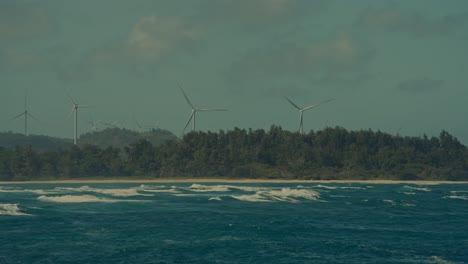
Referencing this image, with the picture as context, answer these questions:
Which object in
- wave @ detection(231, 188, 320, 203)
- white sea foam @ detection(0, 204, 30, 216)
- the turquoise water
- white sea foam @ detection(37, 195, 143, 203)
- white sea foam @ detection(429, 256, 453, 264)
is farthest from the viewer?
wave @ detection(231, 188, 320, 203)

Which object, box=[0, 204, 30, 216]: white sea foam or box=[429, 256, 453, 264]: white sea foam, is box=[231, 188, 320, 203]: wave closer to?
box=[0, 204, 30, 216]: white sea foam

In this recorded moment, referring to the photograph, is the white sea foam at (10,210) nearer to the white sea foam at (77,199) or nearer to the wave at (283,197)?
the white sea foam at (77,199)

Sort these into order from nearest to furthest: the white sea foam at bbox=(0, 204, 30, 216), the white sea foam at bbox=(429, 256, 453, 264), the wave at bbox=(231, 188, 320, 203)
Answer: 1. the white sea foam at bbox=(429, 256, 453, 264)
2. the white sea foam at bbox=(0, 204, 30, 216)
3. the wave at bbox=(231, 188, 320, 203)

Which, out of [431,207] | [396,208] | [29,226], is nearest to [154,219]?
[29,226]

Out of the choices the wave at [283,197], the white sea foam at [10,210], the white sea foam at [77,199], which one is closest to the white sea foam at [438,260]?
the white sea foam at [10,210]

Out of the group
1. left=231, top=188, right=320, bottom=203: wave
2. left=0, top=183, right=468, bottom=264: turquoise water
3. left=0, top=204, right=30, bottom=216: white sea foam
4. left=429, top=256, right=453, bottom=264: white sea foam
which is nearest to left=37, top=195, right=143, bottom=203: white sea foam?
left=0, top=183, right=468, bottom=264: turquoise water

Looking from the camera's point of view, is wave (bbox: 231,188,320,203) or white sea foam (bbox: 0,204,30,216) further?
wave (bbox: 231,188,320,203)

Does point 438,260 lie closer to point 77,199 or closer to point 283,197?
point 283,197

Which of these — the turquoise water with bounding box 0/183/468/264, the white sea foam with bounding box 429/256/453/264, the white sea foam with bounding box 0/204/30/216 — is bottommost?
the white sea foam with bounding box 429/256/453/264

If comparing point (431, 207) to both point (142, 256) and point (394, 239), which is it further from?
point (142, 256)
